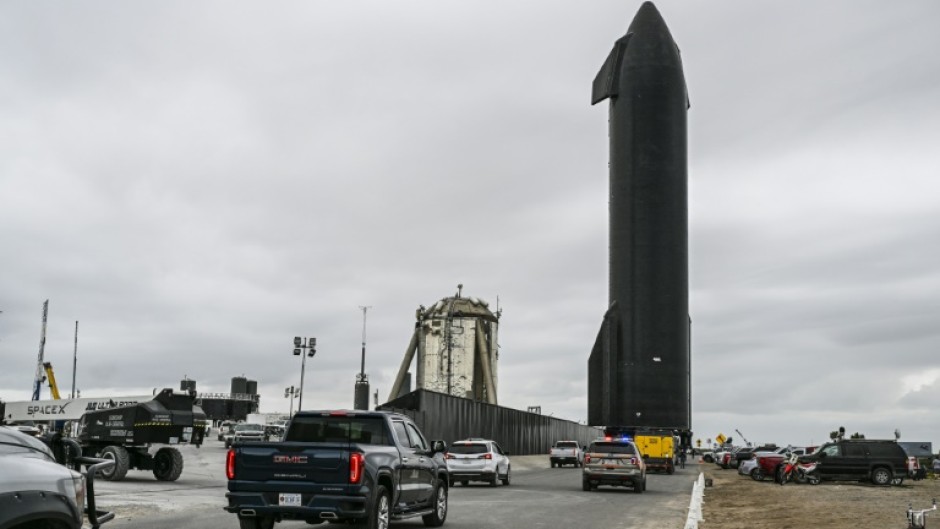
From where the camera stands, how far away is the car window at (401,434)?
15.2m

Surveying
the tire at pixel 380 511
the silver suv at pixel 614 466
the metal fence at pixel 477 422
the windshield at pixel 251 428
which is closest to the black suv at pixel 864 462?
the silver suv at pixel 614 466

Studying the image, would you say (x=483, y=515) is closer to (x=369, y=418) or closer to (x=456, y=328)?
(x=369, y=418)

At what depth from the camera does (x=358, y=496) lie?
13.1 m

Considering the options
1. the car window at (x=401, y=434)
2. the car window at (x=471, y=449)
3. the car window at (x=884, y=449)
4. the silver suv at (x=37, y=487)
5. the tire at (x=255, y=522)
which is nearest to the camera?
the silver suv at (x=37, y=487)

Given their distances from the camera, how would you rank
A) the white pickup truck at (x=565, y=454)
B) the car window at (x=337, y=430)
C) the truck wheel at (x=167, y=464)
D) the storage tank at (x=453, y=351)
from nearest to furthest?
the car window at (x=337, y=430) → the truck wheel at (x=167, y=464) → the white pickup truck at (x=565, y=454) → the storage tank at (x=453, y=351)

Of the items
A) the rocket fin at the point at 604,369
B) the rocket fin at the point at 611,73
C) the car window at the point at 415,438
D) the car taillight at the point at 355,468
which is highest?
the rocket fin at the point at 611,73

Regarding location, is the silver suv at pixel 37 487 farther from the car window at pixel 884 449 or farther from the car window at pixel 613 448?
the car window at pixel 884 449

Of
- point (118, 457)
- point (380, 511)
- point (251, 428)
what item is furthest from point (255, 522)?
point (251, 428)

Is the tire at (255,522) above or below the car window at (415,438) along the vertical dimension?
below

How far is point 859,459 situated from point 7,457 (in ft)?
128

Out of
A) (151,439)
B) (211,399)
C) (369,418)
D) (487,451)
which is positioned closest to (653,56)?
(487,451)

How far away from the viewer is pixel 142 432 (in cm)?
2873

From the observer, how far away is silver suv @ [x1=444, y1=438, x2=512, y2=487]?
31.0 metres

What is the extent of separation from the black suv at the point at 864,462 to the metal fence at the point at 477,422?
757 inches
